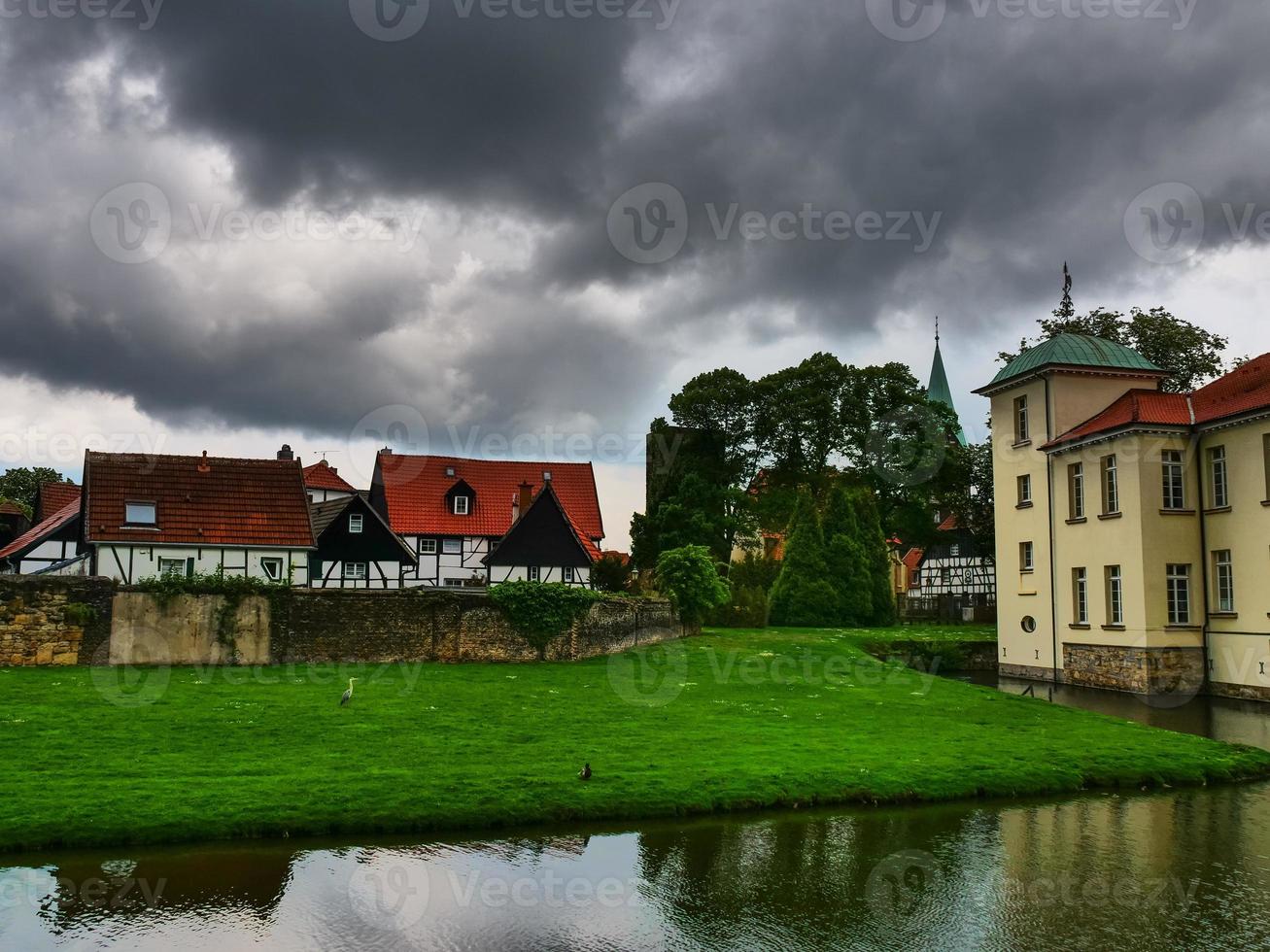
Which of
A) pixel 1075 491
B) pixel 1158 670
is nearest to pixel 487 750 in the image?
pixel 1158 670

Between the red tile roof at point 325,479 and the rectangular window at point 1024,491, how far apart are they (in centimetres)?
3444

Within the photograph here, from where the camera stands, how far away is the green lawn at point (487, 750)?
41.5ft

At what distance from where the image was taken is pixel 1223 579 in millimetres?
29047

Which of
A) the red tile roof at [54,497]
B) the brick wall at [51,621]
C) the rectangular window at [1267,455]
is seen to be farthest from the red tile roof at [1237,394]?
the red tile roof at [54,497]

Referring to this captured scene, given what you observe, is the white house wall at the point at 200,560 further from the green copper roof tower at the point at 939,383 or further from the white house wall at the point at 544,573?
the green copper roof tower at the point at 939,383

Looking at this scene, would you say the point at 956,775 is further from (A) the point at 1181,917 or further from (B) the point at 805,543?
(B) the point at 805,543

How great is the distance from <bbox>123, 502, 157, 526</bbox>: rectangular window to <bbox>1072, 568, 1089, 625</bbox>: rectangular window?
28.7 m

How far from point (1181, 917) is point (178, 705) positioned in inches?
636

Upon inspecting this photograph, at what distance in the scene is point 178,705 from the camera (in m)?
18.6

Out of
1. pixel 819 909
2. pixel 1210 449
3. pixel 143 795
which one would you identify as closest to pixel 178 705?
pixel 143 795

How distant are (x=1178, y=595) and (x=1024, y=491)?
24.3ft

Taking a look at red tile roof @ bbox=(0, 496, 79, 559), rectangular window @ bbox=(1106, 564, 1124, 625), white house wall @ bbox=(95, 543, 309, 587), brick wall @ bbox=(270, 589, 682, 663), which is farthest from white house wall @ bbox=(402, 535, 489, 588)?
rectangular window @ bbox=(1106, 564, 1124, 625)

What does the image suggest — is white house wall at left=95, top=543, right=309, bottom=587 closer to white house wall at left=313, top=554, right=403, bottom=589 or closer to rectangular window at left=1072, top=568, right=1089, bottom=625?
white house wall at left=313, top=554, right=403, bottom=589

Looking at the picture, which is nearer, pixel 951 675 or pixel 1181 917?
pixel 1181 917
